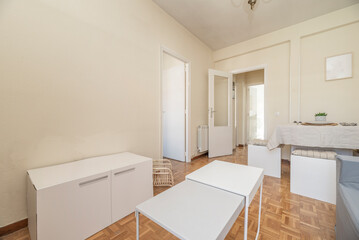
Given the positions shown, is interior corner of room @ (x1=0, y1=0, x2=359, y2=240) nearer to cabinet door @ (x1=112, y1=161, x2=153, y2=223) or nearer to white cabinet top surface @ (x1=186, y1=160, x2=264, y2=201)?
cabinet door @ (x1=112, y1=161, x2=153, y2=223)

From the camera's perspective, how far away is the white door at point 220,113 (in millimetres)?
3459

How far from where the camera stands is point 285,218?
139cm

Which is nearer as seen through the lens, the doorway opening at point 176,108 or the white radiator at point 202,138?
the doorway opening at point 176,108

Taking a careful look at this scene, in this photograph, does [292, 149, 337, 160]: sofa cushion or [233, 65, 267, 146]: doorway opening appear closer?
[292, 149, 337, 160]: sofa cushion

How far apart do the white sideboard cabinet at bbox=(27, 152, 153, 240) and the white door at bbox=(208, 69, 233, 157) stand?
221 centimetres

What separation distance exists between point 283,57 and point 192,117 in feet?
7.71

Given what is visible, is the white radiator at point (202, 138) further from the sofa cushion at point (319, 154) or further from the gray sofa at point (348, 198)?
the gray sofa at point (348, 198)

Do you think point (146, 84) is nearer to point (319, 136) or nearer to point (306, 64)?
point (319, 136)

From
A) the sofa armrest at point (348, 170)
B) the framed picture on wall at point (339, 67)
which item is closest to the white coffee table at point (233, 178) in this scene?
the sofa armrest at point (348, 170)

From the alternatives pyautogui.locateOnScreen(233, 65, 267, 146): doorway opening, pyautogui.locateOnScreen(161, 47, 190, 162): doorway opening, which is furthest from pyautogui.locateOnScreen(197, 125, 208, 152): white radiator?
pyautogui.locateOnScreen(233, 65, 267, 146): doorway opening

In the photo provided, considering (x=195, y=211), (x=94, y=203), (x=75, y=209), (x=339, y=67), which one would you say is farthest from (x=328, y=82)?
(x=75, y=209)

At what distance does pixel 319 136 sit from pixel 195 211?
81.4 inches

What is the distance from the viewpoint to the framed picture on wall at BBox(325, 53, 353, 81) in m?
2.47

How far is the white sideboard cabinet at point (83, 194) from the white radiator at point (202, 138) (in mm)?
1942
